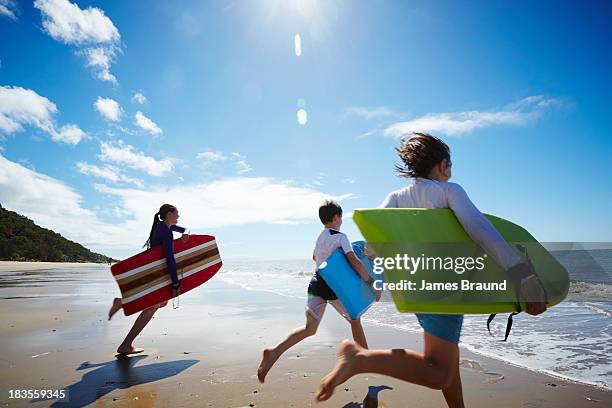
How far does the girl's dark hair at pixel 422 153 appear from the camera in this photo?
2.28m

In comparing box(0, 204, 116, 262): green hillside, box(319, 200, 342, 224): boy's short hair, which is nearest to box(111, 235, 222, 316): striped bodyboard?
box(319, 200, 342, 224): boy's short hair

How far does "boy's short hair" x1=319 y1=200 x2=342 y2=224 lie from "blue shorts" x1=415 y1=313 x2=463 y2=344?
173 cm

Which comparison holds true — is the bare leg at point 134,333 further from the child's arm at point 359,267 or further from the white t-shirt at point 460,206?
the white t-shirt at point 460,206

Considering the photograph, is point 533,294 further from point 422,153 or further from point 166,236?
point 166,236

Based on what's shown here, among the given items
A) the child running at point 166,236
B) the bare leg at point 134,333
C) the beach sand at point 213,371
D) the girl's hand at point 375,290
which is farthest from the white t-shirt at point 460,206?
the bare leg at point 134,333

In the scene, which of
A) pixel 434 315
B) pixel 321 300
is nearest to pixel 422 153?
pixel 434 315

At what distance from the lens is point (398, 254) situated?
2188mm

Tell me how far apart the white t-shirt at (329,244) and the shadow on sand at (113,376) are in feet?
6.72

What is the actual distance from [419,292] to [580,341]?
15.9ft

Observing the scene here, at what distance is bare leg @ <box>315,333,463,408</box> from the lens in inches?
73.4

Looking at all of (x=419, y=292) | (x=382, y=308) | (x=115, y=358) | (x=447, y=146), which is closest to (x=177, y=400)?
(x=115, y=358)

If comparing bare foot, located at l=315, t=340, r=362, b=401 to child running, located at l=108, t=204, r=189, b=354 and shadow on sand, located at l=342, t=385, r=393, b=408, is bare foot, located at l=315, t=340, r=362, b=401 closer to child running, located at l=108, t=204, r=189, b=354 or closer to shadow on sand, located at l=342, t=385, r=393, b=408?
shadow on sand, located at l=342, t=385, r=393, b=408

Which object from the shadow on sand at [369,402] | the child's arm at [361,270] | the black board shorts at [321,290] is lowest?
the shadow on sand at [369,402]

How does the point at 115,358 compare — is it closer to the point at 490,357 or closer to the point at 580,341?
the point at 490,357
